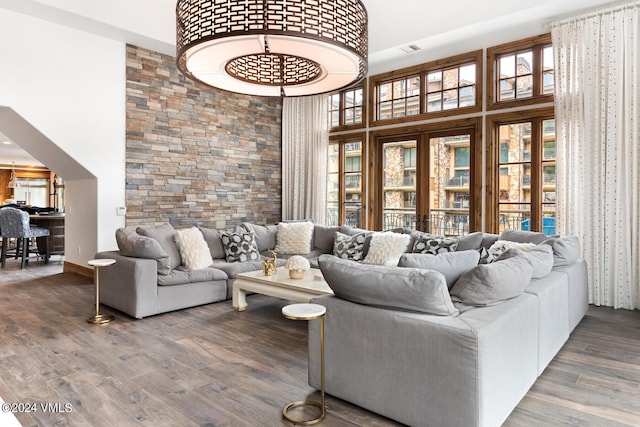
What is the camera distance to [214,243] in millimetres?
5496

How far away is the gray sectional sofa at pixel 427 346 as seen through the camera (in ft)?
6.50

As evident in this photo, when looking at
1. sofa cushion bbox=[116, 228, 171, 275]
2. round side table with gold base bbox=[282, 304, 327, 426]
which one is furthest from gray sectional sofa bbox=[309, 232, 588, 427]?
sofa cushion bbox=[116, 228, 171, 275]

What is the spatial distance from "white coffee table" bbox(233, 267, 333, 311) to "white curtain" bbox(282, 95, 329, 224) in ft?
9.75

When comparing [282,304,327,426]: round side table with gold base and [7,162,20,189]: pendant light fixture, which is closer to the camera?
[282,304,327,426]: round side table with gold base

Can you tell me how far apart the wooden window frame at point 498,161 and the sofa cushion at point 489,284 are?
335 cm

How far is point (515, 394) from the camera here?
2.29 m

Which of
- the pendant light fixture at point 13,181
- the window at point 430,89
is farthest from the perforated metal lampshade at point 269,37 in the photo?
the pendant light fixture at point 13,181

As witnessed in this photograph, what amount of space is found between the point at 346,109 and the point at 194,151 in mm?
2662

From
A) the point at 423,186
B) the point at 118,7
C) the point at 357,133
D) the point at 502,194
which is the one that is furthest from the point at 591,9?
the point at 118,7

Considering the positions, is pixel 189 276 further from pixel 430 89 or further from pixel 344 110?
pixel 430 89

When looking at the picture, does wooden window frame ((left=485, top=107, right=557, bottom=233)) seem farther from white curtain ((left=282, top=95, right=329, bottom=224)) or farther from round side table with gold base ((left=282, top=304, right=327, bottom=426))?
round side table with gold base ((left=282, top=304, right=327, bottom=426))

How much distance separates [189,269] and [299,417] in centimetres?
289

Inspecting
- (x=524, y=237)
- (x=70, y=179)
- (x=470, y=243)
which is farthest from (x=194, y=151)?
(x=524, y=237)

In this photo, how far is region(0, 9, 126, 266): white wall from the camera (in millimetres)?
5026
